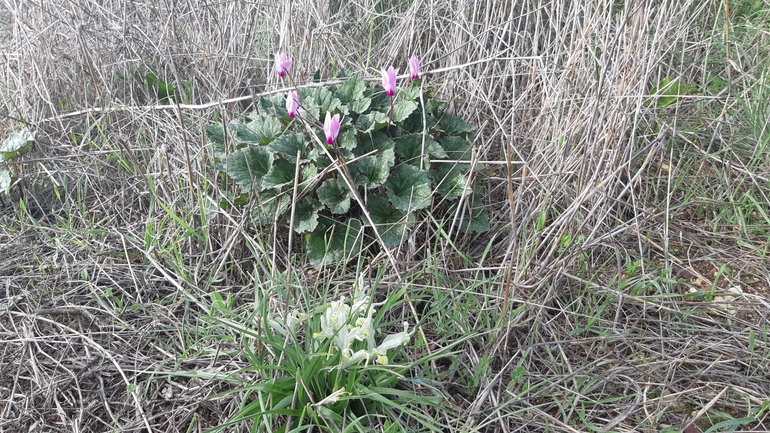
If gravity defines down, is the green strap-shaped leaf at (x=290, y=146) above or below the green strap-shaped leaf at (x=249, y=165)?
above

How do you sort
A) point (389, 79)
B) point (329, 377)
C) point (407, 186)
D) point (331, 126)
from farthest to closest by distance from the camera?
point (407, 186) → point (389, 79) → point (331, 126) → point (329, 377)

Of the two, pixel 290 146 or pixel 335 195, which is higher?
pixel 290 146

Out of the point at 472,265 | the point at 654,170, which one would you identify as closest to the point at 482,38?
the point at 654,170

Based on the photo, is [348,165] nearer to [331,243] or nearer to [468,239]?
[331,243]

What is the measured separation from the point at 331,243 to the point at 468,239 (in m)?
0.49

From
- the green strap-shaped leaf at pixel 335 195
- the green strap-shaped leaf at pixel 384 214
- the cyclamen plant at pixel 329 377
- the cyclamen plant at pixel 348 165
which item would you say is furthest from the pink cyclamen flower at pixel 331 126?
the cyclamen plant at pixel 329 377

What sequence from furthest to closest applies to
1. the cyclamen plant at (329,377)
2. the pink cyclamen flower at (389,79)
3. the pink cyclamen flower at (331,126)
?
1. the pink cyclamen flower at (389,79)
2. the pink cyclamen flower at (331,126)
3. the cyclamen plant at (329,377)

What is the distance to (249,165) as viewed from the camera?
2.07 m

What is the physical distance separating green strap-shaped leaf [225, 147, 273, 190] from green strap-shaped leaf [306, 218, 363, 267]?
273 mm

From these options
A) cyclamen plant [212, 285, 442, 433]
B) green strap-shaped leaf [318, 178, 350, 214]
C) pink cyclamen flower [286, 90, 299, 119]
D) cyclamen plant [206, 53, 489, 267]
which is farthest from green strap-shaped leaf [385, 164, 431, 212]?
cyclamen plant [212, 285, 442, 433]

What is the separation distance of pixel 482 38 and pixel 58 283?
192 cm

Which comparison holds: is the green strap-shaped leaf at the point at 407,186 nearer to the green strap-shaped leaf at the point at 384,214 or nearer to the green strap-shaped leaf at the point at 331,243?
the green strap-shaped leaf at the point at 384,214

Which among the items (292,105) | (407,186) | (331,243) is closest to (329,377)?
(331,243)

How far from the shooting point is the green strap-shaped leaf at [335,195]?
2.00 metres
